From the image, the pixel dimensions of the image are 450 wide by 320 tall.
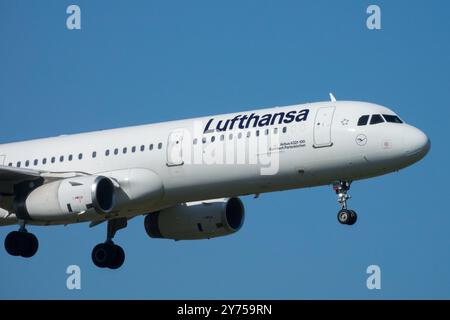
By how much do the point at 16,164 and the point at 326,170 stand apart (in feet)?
49.9

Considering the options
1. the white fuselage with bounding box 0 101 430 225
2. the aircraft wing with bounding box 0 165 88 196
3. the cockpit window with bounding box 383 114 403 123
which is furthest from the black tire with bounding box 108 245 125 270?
the cockpit window with bounding box 383 114 403 123

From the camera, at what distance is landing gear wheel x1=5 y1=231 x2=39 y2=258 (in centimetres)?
5756

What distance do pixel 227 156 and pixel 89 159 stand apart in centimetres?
692

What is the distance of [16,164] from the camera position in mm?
61281

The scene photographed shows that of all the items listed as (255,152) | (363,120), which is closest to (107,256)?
(255,152)

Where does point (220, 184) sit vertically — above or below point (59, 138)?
below

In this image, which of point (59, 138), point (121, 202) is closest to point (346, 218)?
point (121, 202)

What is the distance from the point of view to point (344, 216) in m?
53.4

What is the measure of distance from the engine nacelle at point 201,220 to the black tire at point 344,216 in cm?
875

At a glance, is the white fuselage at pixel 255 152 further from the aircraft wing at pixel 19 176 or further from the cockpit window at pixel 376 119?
the aircraft wing at pixel 19 176

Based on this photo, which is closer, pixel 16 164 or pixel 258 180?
pixel 258 180

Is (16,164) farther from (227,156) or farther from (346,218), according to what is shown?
(346,218)

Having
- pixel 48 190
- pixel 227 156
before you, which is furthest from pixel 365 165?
pixel 48 190

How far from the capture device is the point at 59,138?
61.2 m
